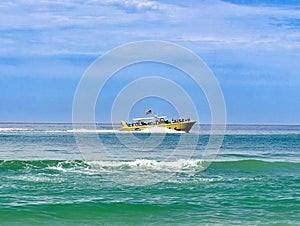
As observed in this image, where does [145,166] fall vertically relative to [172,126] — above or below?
above

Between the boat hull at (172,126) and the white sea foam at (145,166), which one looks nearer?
the white sea foam at (145,166)

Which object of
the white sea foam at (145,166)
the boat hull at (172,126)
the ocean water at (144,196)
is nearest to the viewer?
the ocean water at (144,196)

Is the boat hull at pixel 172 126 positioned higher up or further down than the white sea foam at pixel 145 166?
further down

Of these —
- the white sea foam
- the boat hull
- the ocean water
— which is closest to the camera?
the ocean water

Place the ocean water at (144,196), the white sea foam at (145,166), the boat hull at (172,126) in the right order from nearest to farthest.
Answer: the ocean water at (144,196)
the white sea foam at (145,166)
the boat hull at (172,126)

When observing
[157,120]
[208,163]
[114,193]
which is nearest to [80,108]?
[114,193]

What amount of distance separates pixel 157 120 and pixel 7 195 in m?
81.7

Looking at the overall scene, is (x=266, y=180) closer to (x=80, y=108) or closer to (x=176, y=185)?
(x=176, y=185)

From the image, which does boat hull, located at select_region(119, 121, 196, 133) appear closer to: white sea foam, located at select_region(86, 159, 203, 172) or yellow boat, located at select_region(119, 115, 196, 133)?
yellow boat, located at select_region(119, 115, 196, 133)

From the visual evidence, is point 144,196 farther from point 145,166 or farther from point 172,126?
point 172,126

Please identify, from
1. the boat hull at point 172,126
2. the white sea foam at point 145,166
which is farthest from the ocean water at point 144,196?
the boat hull at point 172,126

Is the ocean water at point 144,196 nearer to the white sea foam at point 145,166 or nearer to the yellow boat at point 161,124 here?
the white sea foam at point 145,166

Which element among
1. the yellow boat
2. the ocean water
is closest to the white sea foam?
the ocean water

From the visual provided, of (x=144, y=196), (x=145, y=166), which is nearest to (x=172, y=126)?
(x=145, y=166)
